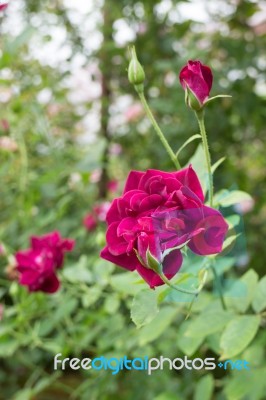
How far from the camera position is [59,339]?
1252mm

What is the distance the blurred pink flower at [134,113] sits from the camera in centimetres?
209

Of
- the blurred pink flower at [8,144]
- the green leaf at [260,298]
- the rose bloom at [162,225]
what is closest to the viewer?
the rose bloom at [162,225]

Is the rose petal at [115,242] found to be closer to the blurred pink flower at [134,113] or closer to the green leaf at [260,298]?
the green leaf at [260,298]

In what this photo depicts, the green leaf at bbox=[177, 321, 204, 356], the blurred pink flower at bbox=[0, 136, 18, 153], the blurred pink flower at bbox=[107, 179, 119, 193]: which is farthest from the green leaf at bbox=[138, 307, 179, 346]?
the blurred pink flower at bbox=[107, 179, 119, 193]

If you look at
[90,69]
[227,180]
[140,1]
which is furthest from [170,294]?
[90,69]

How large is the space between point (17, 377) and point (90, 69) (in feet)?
3.81

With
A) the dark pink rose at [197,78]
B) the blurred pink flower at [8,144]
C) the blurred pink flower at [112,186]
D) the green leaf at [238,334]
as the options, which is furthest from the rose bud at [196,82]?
the blurred pink flower at [112,186]

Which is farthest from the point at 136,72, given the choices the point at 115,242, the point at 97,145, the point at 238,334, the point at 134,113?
the point at 134,113

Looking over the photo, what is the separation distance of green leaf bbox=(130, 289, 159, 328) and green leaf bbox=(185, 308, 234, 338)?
192 mm

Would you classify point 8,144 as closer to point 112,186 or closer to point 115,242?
point 112,186

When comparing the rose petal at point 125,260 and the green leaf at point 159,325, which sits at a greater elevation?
the rose petal at point 125,260

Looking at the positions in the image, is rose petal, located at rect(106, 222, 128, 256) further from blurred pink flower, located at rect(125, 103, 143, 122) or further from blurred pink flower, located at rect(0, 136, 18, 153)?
blurred pink flower, located at rect(125, 103, 143, 122)

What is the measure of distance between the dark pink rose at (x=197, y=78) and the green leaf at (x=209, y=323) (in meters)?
0.33

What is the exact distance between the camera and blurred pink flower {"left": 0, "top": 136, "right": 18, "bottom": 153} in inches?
59.5
